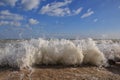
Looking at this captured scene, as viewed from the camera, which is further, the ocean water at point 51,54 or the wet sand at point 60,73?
the ocean water at point 51,54

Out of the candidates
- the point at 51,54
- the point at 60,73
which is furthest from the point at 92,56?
the point at 60,73

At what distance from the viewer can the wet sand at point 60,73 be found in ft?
15.6

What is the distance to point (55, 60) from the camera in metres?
6.24

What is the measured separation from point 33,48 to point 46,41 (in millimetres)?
725

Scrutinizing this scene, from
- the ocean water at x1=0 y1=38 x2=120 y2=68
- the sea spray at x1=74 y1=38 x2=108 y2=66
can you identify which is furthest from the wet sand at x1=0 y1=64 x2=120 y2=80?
the sea spray at x1=74 y1=38 x2=108 y2=66

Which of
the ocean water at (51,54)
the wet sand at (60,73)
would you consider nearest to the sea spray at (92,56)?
the ocean water at (51,54)

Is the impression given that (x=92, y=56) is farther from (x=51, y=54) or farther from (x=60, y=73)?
(x=60, y=73)

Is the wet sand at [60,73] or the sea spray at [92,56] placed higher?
the sea spray at [92,56]

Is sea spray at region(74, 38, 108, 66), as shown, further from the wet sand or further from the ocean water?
the wet sand

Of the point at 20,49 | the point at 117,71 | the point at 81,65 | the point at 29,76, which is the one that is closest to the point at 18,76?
the point at 29,76

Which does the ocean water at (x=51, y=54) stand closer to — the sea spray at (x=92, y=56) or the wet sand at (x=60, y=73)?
the sea spray at (x=92, y=56)

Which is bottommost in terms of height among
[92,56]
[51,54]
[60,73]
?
[60,73]

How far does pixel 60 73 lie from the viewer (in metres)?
5.16

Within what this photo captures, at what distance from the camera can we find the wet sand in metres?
4.77
